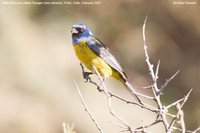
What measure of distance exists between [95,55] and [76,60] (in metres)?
7.22

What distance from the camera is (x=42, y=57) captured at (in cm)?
1334

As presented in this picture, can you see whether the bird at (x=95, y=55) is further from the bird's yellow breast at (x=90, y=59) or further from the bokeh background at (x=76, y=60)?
the bokeh background at (x=76, y=60)

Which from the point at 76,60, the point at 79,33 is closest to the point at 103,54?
the point at 79,33

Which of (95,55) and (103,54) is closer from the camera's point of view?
(95,55)

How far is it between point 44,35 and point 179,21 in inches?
102

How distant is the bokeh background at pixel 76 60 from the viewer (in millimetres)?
12344

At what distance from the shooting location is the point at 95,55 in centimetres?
571

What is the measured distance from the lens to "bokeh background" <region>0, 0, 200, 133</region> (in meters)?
12.3

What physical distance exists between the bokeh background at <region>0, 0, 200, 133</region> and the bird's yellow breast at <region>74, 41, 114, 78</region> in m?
5.81

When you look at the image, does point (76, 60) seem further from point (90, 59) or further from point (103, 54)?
point (90, 59)

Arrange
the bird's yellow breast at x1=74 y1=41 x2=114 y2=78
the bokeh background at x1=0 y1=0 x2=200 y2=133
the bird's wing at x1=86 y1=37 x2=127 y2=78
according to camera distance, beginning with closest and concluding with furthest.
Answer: the bird's yellow breast at x1=74 y1=41 x2=114 y2=78, the bird's wing at x1=86 y1=37 x2=127 y2=78, the bokeh background at x1=0 y1=0 x2=200 y2=133

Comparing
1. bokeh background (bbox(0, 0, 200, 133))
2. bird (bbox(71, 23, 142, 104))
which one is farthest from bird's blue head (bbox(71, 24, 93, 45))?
bokeh background (bbox(0, 0, 200, 133))

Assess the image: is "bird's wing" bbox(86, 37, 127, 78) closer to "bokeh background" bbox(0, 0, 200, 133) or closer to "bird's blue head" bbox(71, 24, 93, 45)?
"bird's blue head" bbox(71, 24, 93, 45)

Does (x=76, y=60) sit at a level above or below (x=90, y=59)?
above
